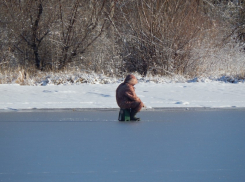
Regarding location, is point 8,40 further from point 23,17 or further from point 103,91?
point 103,91

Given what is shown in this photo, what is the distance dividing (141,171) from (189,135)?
256 centimetres

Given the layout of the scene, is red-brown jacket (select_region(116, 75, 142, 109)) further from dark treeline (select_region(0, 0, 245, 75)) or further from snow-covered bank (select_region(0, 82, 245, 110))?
dark treeline (select_region(0, 0, 245, 75))

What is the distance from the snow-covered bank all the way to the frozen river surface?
69.2 inches

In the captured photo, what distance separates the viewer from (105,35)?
2158cm

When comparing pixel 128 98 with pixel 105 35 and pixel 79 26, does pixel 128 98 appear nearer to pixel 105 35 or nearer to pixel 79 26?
pixel 79 26

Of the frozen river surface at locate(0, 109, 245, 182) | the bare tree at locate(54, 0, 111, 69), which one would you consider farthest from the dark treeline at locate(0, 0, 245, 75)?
the frozen river surface at locate(0, 109, 245, 182)

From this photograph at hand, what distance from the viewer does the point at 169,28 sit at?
61.4 ft

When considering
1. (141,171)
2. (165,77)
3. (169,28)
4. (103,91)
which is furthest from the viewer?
(169,28)

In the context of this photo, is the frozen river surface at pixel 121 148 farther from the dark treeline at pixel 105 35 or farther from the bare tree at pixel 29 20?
the bare tree at pixel 29 20

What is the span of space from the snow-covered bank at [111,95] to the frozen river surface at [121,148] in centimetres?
176

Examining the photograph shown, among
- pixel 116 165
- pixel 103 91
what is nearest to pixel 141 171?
pixel 116 165

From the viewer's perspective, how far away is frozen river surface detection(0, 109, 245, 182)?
18.1ft

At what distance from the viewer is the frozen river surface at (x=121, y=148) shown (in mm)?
5512

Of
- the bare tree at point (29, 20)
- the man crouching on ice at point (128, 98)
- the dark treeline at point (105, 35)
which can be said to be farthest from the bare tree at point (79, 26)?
the man crouching on ice at point (128, 98)
